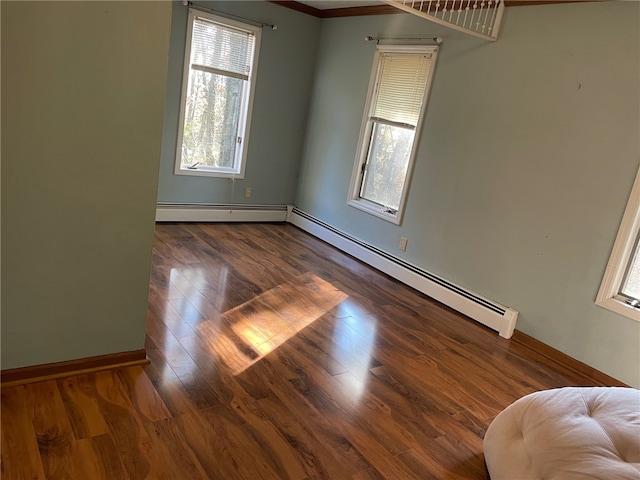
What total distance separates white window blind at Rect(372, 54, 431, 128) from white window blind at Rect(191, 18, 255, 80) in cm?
141

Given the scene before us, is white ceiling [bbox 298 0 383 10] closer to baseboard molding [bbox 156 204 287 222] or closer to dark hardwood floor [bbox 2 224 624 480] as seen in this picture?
baseboard molding [bbox 156 204 287 222]

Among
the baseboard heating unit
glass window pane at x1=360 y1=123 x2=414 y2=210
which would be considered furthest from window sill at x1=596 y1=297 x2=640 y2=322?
glass window pane at x1=360 y1=123 x2=414 y2=210

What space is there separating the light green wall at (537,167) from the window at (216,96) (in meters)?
1.47

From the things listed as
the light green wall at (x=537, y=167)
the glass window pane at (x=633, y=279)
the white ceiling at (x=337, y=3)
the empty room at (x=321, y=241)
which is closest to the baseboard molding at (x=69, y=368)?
the empty room at (x=321, y=241)

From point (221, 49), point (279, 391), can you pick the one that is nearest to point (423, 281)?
point (279, 391)

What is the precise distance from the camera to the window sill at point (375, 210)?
444 cm

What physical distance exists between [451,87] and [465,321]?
6.09 feet

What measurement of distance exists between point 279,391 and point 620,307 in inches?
81.2

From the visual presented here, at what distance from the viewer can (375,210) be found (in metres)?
4.66

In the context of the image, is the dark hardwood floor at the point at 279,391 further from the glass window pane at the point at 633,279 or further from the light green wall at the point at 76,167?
the glass window pane at the point at 633,279

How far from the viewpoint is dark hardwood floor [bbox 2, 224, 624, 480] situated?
1.90m

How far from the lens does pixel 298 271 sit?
4.21 meters

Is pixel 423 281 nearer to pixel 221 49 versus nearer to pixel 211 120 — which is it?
pixel 211 120

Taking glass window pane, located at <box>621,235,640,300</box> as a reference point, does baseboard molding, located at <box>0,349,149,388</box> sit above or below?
below
